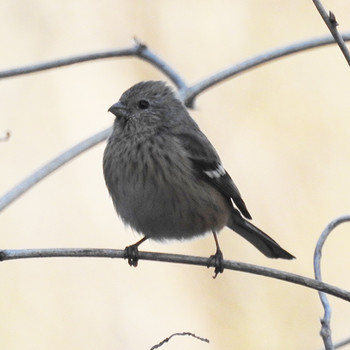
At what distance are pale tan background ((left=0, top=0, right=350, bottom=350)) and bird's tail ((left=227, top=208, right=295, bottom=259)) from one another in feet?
3.17

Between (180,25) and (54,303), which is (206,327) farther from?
(180,25)

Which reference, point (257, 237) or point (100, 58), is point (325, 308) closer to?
point (257, 237)

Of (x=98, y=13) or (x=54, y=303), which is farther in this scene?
(x=98, y=13)

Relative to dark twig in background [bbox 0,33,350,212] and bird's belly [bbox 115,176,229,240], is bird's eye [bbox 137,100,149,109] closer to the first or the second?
dark twig in background [bbox 0,33,350,212]

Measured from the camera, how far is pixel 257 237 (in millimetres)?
4613

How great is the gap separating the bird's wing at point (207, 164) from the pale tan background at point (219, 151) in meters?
1.22

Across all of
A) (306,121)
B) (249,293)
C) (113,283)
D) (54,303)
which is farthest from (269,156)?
(54,303)

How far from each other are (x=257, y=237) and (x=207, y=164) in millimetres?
566

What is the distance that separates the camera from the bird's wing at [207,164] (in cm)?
426

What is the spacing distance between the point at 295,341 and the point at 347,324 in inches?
14.7

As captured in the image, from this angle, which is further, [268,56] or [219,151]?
[219,151]

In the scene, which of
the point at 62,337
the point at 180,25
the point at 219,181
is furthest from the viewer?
the point at 180,25

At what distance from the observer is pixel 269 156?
6.05 m

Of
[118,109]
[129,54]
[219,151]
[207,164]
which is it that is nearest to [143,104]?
[118,109]
